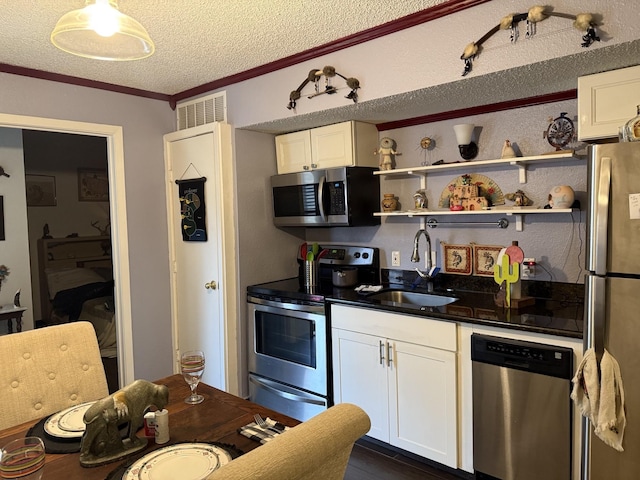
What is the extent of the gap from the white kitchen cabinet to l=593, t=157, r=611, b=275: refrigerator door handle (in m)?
0.79

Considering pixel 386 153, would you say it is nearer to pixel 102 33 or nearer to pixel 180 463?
pixel 102 33

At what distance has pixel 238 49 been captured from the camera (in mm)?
2764

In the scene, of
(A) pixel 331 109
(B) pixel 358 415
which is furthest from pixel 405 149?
(B) pixel 358 415

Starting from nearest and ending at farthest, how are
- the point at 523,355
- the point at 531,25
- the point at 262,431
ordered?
the point at 262,431
the point at 531,25
the point at 523,355

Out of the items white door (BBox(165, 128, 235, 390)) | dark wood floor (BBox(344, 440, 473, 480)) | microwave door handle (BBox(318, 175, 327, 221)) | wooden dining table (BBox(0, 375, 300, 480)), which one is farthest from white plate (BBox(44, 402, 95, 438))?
microwave door handle (BBox(318, 175, 327, 221))

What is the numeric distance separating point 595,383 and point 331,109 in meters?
1.93

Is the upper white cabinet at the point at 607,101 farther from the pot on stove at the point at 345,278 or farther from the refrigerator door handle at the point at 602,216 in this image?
the pot on stove at the point at 345,278

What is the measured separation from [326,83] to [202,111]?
120 cm

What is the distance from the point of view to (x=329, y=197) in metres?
3.29

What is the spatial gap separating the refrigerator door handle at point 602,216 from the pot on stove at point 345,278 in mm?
1736

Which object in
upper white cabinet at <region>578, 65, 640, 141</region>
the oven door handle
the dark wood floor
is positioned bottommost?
the dark wood floor

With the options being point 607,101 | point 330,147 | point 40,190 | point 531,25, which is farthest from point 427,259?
point 40,190

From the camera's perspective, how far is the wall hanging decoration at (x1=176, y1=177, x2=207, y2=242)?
136 inches

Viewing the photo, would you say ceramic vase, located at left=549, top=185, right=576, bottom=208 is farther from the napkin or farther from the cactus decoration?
the napkin
